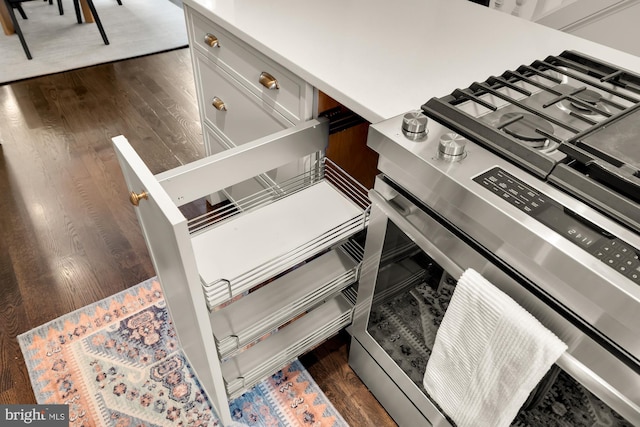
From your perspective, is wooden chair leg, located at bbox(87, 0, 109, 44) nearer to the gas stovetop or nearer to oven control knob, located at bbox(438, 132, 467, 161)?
the gas stovetop

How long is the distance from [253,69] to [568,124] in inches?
32.1

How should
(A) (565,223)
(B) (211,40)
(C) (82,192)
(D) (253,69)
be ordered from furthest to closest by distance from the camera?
(C) (82,192) < (B) (211,40) < (D) (253,69) < (A) (565,223)

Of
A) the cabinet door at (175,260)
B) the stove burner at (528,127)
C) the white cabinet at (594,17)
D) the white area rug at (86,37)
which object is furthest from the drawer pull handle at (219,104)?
the white area rug at (86,37)

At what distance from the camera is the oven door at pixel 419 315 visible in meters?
0.63

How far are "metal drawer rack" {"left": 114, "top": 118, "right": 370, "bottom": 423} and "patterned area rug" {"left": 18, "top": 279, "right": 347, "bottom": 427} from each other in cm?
16

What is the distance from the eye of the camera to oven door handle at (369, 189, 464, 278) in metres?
0.77

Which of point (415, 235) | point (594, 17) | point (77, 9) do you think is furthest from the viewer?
point (77, 9)

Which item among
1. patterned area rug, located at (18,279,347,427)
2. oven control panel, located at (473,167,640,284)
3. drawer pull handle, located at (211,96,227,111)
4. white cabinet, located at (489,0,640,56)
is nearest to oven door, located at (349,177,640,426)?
oven control panel, located at (473,167,640,284)

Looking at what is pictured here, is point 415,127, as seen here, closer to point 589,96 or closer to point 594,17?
point 589,96

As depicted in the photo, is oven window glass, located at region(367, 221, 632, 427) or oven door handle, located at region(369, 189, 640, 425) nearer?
oven door handle, located at region(369, 189, 640, 425)

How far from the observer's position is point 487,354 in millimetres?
716

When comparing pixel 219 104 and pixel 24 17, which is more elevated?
pixel 219 104

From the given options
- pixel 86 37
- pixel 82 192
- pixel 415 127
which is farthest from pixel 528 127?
pixel 86 37

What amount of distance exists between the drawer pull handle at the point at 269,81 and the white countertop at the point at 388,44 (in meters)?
0.08
